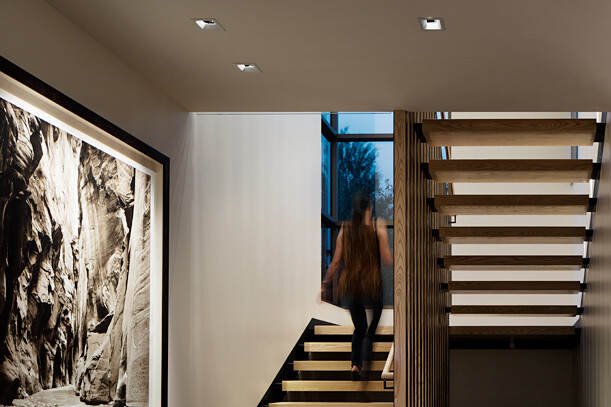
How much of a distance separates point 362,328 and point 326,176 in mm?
1083

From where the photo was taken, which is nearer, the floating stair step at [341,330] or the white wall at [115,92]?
the white wall at [115,92]

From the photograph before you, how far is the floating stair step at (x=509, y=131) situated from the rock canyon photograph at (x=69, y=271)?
238 centimetres

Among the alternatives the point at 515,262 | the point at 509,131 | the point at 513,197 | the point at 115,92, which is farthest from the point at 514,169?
the point at 115,92

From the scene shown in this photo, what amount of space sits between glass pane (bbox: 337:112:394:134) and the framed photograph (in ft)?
4.25

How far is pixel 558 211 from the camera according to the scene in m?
6.99

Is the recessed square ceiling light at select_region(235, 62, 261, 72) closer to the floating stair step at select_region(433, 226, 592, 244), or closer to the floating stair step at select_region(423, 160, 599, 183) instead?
the floating stair step at select_region(423, 160, 599, 183)

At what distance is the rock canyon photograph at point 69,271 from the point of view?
11.2ft

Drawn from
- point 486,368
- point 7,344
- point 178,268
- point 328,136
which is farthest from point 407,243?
point 486,368

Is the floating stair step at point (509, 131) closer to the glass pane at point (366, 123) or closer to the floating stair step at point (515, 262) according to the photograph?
the glass pane at point (366, 123)

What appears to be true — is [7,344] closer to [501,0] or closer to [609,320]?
[501,0]

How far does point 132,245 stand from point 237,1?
5.51 feet

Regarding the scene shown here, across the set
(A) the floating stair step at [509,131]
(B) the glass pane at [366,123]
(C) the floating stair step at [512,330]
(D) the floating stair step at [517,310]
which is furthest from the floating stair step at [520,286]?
(B) the glass pane at [366,123]

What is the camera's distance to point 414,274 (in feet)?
19.1

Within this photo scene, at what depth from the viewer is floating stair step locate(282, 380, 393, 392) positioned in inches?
227
